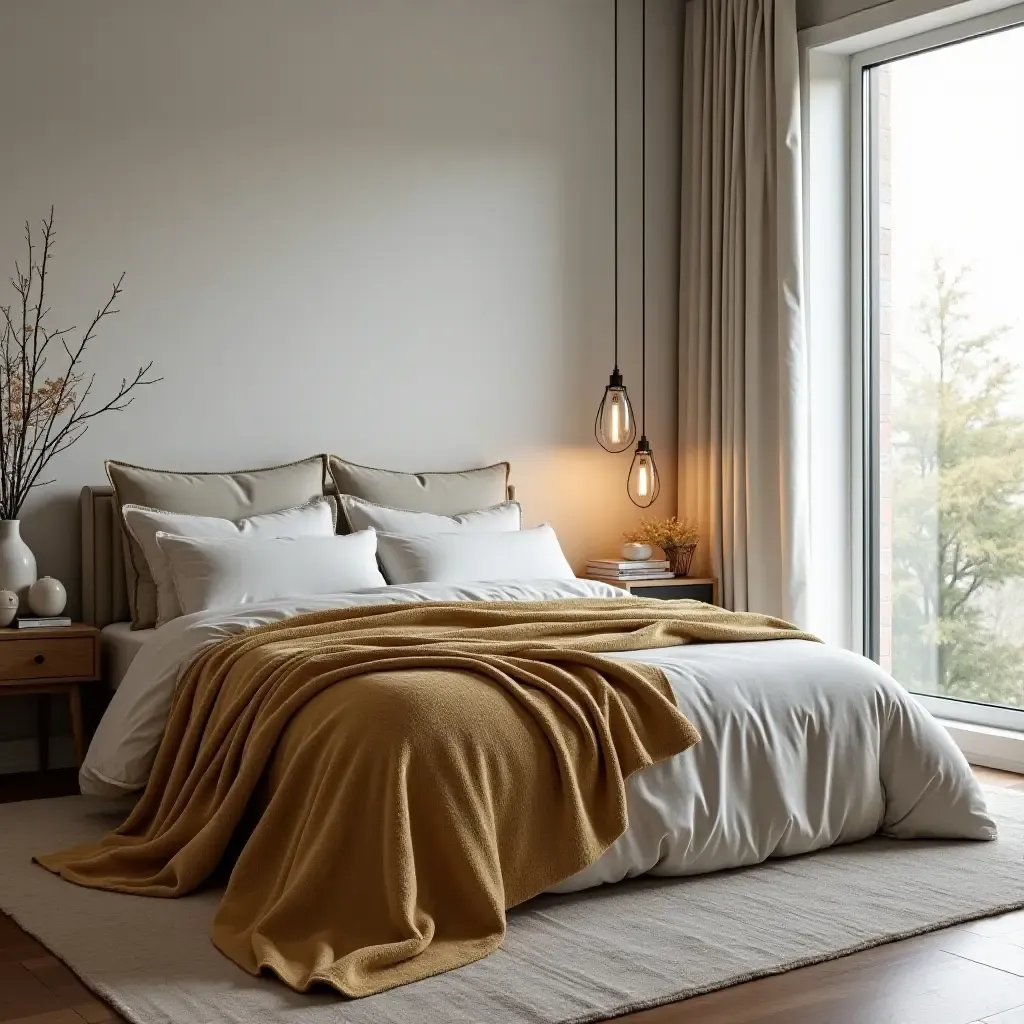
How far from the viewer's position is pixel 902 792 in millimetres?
3709

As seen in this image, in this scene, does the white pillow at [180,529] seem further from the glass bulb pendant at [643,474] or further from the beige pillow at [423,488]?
the glass bulb pendant at [643,474]

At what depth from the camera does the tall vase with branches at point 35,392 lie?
459cm

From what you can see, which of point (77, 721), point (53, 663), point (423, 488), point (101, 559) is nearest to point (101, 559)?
point (101, 559)

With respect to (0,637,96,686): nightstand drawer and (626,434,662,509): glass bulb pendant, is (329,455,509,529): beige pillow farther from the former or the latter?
(0,637,96,686): nightstand drawer

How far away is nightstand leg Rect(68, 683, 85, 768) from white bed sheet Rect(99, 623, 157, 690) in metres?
0.13

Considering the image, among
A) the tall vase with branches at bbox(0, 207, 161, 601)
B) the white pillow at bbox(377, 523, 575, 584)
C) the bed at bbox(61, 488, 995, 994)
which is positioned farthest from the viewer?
the white pillow at bbox(377, 523, 575, 584)

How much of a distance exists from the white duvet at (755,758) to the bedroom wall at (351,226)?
111 centimetres

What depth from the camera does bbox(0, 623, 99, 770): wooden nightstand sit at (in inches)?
170

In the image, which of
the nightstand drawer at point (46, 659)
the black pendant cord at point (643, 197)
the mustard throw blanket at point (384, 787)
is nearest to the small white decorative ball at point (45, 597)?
the nightstand drawer at point (46, 659)

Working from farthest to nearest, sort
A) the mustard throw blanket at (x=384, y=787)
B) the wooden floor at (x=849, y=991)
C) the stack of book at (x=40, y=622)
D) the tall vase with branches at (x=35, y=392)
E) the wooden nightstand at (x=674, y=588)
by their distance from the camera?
1. the wooden nightstand at (x=674, y=588)
2. the tall vase with branches at (x=35, y=392)
3. the stack of book at (x=40, y=622)
4. the mustard throw blanket at (x=384, y=787)
5. the wooden floor at (x=849, y=991)

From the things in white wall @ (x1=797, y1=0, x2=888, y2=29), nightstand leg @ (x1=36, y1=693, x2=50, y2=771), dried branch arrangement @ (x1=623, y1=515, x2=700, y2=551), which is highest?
white wall @ (x1=797, y1=0, x2=888, y2=29)

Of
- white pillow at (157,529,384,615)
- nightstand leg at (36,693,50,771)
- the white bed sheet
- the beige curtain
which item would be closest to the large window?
the beige curtain

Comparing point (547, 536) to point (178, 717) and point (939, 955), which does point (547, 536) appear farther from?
point (939, 955)

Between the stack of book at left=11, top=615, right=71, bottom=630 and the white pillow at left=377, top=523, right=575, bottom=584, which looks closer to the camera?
the stack of book at left=11, top=615, right=71, bottom=630
